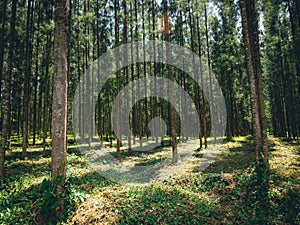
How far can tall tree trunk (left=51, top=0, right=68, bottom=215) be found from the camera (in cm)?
694

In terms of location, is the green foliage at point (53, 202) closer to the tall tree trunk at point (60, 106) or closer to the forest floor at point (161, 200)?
the forest floor at point (161, 200)

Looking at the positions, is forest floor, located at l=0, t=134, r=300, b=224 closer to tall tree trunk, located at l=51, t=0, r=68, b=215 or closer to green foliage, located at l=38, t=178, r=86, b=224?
green foliage, located at l=38, t=178, r=86, b=224

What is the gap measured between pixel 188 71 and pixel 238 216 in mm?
23730

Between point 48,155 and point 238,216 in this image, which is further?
point 48,155

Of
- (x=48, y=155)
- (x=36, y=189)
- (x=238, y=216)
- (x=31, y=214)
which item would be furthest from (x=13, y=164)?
(x=238, y=216)

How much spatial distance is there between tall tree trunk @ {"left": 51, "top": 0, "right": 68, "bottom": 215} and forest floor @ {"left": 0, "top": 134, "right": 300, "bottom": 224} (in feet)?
1.33

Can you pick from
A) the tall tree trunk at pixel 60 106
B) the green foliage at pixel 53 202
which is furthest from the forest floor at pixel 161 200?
the tall tree trunk at pixel 60 106

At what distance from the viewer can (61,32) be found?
734cm

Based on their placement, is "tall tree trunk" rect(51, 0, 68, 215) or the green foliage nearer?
the green foliage

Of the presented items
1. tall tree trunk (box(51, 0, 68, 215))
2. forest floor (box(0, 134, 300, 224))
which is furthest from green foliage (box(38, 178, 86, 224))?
tall tree trunk (box(51, 0, 68, 215))

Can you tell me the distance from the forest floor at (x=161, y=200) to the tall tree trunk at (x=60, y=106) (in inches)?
15.9

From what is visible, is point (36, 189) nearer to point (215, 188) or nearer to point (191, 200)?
point (191, 200)

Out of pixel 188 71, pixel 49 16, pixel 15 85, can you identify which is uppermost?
pixel 49 16

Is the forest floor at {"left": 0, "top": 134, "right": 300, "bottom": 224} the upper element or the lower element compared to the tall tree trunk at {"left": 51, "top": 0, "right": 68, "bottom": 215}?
lower
